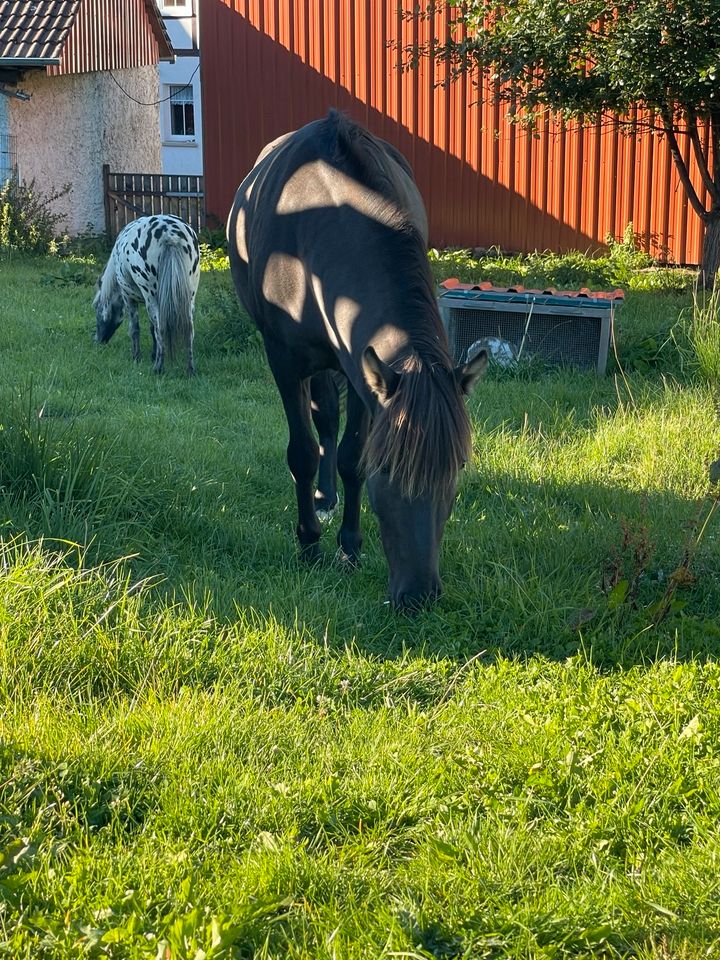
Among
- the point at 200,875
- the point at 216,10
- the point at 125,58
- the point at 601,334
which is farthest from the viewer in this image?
the point at 125,58

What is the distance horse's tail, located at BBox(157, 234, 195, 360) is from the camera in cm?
880

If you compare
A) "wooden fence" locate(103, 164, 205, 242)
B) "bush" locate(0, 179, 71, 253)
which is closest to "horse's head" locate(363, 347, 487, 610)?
"bush" locate(0, 179, 71, 253)

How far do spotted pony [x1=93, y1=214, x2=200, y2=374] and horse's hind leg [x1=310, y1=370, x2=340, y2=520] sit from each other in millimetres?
3277

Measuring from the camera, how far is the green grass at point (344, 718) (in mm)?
2393

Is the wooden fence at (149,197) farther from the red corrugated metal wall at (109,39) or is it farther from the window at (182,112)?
the window at (182,112)

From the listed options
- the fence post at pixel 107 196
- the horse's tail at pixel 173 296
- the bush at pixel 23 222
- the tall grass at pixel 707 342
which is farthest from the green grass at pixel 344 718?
the fence post at pixel 107 196

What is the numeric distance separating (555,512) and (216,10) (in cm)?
1490

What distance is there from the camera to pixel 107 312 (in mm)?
9906

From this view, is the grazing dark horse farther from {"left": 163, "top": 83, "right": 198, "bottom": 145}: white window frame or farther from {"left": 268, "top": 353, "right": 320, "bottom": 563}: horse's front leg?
{"left": 163, "top": 83, "right": 198, "bottom": 145}: white window frame

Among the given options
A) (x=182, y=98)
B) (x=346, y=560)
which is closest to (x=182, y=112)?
(x=182, y=98)

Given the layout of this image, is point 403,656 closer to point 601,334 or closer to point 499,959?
point 499,959

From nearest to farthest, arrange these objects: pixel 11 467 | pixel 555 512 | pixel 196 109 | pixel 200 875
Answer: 1. pixel 200 875
2. pixel 11 467
3. pixel 555 512
4. pixel 196 109

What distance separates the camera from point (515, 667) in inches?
142

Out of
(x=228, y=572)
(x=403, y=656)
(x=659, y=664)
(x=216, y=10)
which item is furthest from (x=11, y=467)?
(x=216, y=10)
